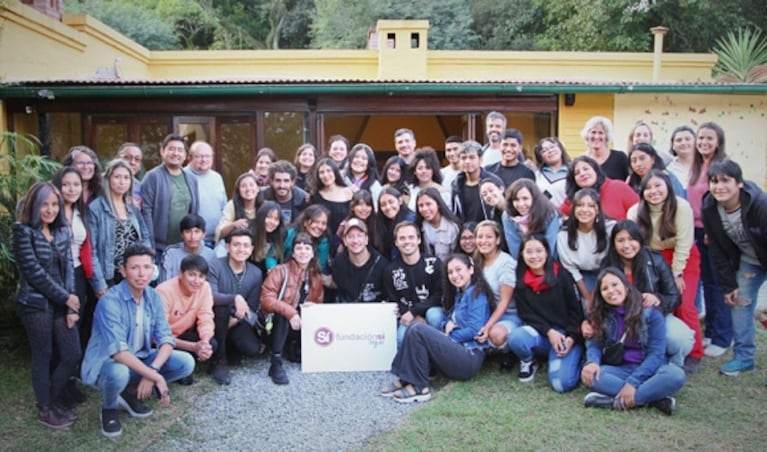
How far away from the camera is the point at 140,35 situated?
26.5m

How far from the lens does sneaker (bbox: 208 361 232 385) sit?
5.29 metres

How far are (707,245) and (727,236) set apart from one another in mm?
341

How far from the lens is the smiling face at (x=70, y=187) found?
486cm

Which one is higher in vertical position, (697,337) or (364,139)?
(364,139)

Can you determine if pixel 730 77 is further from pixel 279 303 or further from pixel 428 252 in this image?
pixel 279 303

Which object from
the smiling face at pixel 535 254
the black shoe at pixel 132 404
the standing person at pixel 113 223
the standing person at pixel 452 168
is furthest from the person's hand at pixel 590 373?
the standing person at pixel 113 223

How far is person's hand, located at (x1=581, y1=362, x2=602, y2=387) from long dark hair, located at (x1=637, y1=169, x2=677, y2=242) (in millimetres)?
1108

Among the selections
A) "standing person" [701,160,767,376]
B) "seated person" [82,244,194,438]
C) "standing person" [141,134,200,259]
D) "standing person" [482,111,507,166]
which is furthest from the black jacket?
"standing person" [141,134,200,259]

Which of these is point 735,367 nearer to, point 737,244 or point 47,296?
point 737,244

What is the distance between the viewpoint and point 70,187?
4.86 metres

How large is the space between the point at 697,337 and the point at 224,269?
3767 millimetres

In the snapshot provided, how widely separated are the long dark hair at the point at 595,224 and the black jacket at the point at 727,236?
2.77 feet

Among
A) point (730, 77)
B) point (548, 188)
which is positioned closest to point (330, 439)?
point (548, 188)

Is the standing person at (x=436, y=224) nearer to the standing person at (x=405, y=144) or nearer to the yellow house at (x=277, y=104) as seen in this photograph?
the standing person at (x=405, y=144)
